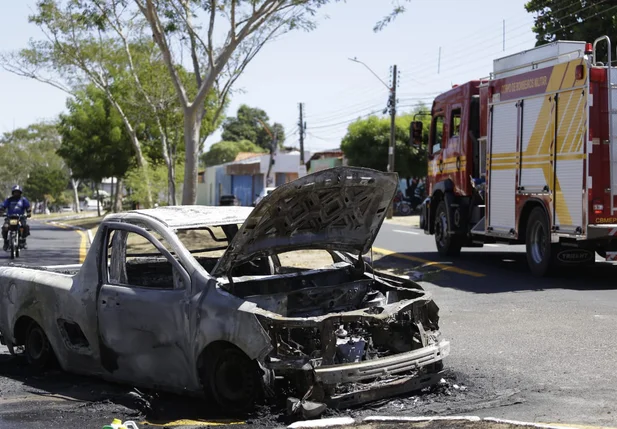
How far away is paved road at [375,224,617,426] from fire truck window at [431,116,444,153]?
2.90 metres

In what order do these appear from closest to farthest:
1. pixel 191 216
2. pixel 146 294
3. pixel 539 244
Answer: pixel 146 294, pixel 191 216, pixel 539 244

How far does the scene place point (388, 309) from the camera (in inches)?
266

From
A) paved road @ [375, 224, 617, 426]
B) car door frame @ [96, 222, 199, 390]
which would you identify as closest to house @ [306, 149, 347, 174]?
paved road @ [375, 224, 617, 426]

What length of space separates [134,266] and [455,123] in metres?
11.1

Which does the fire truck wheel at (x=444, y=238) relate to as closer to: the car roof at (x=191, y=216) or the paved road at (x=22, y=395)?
the paved road at (x=22, y=395)

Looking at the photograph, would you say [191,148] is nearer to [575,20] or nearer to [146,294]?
[575,20]

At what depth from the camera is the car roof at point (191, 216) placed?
23.8ft

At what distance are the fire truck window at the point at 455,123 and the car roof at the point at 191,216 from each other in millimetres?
10456

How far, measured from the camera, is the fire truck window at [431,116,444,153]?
62.0ft

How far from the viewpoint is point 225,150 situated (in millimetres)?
117000

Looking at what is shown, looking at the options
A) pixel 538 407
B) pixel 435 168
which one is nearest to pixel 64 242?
pixel 435 168

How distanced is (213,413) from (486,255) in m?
13.2

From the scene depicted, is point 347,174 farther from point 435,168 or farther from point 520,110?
point 435,168

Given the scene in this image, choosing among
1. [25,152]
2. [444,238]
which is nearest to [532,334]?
[444,238]
